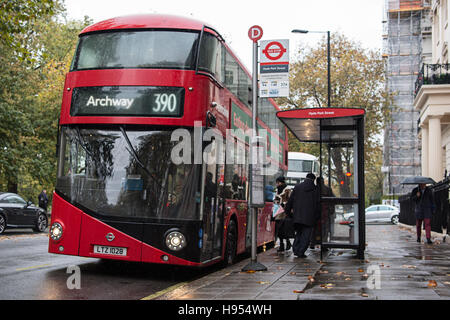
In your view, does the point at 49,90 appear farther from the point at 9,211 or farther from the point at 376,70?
the point at 376,70

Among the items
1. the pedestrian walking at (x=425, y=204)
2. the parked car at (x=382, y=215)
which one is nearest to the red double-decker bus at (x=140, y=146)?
the pedestrian walking at (x=425, y=204)

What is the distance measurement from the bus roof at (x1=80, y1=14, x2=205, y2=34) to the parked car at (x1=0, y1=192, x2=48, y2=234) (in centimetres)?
1231

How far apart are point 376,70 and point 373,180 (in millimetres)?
51558

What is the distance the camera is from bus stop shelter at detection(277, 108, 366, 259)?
11750 millimetres

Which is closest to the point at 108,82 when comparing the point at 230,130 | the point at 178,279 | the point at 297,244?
the point at 230,130

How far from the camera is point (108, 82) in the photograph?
9039mm

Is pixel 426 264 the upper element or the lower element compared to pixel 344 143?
lower

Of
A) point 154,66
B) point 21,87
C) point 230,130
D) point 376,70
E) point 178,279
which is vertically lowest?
point 178,279

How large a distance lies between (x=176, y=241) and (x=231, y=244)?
107 inches

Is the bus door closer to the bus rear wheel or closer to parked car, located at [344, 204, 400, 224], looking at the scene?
the bus rear wheel

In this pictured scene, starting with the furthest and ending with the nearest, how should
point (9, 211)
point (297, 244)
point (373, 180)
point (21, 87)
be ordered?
1. point (373, 180)
2. point (21, 87)
3. point (9, 211)
4. point (297, 244)

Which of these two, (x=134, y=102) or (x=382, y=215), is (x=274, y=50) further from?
(x=382, y=215)

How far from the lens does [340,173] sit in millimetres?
12477
